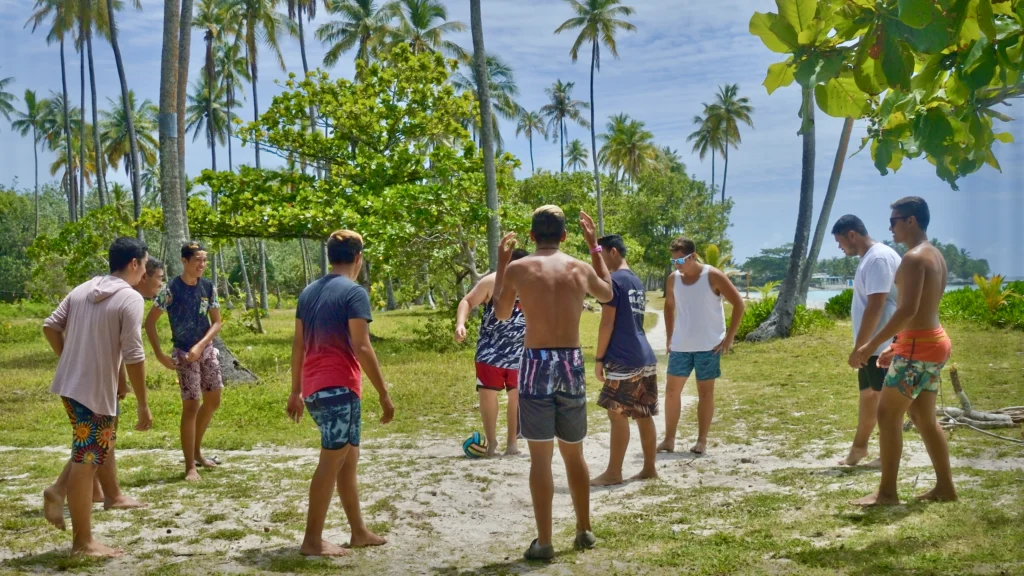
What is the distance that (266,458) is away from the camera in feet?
26.9

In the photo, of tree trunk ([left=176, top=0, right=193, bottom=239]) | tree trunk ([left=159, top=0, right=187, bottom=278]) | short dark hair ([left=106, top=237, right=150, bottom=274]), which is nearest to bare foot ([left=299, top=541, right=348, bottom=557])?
short dark hair ([left=106, top=237, right=150, bottom=274])

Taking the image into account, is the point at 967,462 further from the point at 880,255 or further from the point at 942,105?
the point at 942,105

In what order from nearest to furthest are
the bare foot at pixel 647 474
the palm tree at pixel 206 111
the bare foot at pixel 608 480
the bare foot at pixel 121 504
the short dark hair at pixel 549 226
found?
the short dark hair at pixel 549 226
the bare foot at pixel 121 504
the bare foot at pixel 608 480
the bare foot at pixel 647 474
the palm tree at pixel 206 111

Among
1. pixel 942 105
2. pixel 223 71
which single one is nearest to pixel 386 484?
pixel 942 105

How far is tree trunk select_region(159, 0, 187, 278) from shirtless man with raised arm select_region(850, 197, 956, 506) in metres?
11.8

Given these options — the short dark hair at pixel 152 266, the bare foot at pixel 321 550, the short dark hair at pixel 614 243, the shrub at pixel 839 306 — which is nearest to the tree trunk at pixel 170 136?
the short dark hair at pixel 152 266

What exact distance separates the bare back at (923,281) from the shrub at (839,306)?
20124 mm

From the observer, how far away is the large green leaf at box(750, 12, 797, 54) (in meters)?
3.23

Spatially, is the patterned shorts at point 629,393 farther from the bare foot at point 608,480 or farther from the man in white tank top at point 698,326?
the man in white tank top at point 698,326

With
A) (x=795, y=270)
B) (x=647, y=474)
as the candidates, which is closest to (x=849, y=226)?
(x=647, y=474)

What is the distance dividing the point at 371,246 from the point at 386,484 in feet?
41.9

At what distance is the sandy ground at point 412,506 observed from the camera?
15.8ft

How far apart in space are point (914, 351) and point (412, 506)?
11.6 feet

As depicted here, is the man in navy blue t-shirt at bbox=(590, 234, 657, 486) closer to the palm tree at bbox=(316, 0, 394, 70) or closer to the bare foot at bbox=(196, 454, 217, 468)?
the bare foot at bbox=(196, 454, 217, 468)
